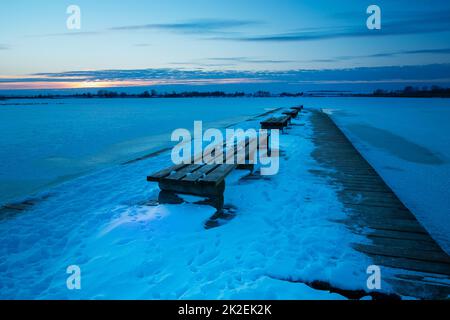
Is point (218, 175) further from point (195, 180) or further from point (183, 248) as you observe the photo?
point (183, 248)

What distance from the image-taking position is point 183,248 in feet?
11.6

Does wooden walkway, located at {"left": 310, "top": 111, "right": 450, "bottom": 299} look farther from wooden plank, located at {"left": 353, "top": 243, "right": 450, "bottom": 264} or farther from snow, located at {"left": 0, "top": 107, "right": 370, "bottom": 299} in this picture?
snow, located at {"left": 0, "top": 107, "right": 370, "bottom": 299}

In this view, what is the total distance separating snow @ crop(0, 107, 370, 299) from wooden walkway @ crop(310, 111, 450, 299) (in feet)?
0.94

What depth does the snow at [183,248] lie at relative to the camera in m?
2.89

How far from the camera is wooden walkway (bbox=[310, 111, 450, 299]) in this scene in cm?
290

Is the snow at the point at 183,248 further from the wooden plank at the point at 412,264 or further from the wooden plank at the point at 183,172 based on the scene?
the wooden plank at the point at 183,172

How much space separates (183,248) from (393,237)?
2.73 meters

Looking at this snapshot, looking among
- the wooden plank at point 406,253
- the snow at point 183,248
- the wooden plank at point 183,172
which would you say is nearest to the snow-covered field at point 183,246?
the snow at point 183,248

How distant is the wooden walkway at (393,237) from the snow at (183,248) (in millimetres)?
285

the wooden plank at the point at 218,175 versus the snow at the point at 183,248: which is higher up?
the wooden plank at the point at 218,175

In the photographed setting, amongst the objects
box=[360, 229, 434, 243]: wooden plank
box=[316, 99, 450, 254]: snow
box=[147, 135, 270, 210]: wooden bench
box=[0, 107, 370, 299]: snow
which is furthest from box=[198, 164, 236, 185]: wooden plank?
box=[316, 99, 450, 254]: snow
